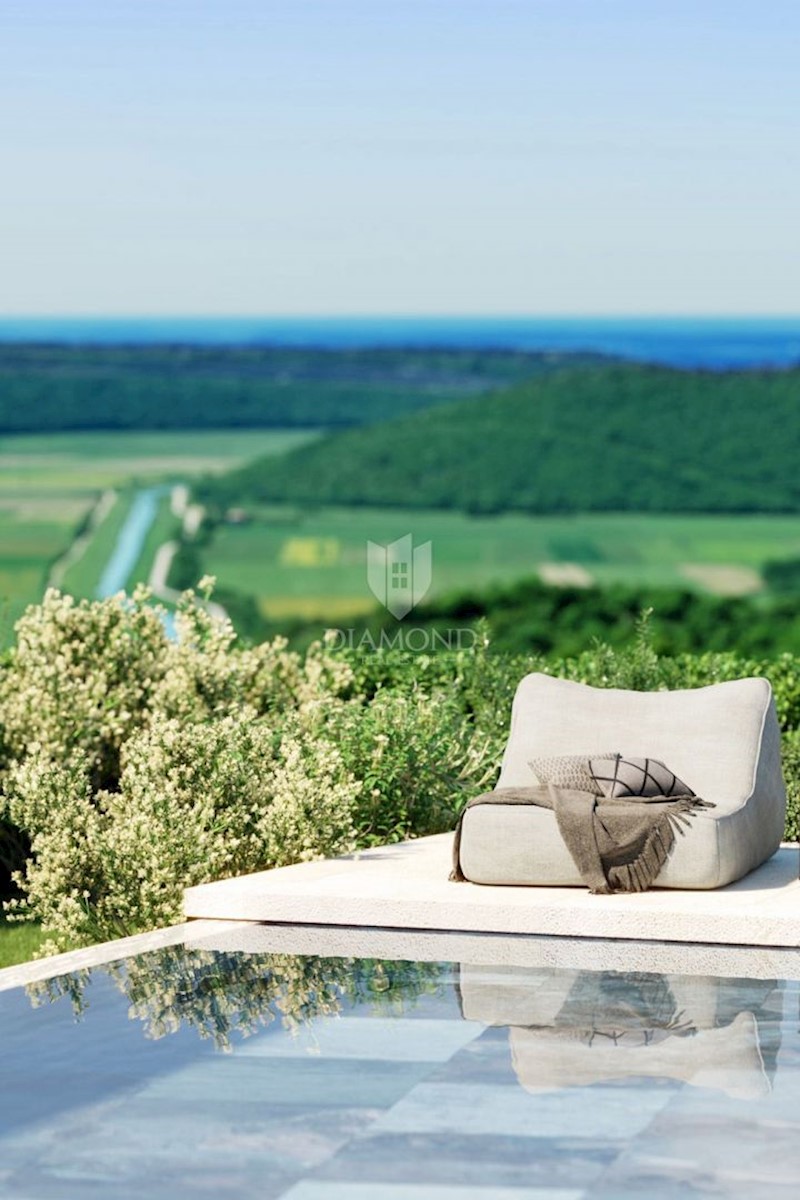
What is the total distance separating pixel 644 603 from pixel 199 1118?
72.8 feet

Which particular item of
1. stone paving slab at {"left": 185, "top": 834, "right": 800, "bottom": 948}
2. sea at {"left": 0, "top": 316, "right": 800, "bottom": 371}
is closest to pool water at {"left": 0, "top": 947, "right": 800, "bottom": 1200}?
stone paving slab at {"left": 185, "top": 834, "right": 800, "bottom": 948}

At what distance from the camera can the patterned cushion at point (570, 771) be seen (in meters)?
7.26

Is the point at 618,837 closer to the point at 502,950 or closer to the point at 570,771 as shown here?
the point at 570,771

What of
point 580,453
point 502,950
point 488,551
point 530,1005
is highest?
point 580,453

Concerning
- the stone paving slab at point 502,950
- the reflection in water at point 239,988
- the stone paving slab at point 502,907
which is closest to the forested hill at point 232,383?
the stone paving slab at point 502,907

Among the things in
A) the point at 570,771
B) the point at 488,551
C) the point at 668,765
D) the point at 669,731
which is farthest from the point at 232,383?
the point at 570,771

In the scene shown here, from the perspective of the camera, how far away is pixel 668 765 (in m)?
7.62

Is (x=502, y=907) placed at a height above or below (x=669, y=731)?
below

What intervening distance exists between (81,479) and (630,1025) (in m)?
31.2

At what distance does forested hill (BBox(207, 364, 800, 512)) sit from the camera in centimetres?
3428

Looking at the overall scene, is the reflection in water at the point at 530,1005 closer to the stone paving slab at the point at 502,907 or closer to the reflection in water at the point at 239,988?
the reflection in water at the point at 239,988

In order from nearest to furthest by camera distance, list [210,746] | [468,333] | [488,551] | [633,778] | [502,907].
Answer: [502,907], [633,778], [210,746], [468,333], [488,551]

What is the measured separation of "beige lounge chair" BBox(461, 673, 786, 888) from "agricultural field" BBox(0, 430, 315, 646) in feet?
88.5

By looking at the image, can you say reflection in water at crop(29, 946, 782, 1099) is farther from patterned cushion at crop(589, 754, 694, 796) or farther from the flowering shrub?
patterned cushion at crop(589, 754, 694, 796)
